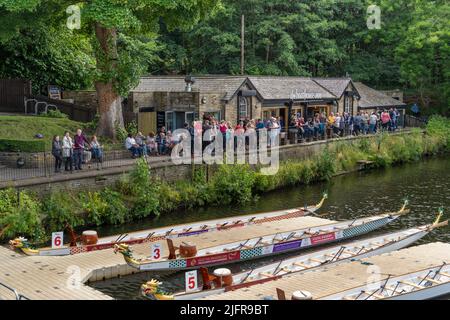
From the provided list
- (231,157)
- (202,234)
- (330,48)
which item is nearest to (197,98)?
(231,157)

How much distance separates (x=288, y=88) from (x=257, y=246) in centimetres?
2037

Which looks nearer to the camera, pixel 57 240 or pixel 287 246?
pixel 57 240

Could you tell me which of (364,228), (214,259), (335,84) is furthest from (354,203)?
(335,84)

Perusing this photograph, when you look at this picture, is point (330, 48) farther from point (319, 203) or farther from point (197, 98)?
point (319, 203)

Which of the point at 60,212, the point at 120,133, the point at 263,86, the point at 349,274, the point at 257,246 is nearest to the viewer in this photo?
the point at 349,274

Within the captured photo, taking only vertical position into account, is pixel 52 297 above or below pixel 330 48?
below

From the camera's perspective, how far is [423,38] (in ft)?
176

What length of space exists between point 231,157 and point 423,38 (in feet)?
95.2

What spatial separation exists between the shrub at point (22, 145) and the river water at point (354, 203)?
4812 mm

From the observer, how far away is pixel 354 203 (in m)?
30.5

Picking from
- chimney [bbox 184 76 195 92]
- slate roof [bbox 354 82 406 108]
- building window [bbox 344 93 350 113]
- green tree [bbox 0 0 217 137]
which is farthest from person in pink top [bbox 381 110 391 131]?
green tree [bbox 0 0 217 137]

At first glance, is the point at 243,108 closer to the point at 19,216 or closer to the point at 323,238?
the point at 323,238

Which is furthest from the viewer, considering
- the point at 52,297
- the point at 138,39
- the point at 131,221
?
the point at 138,39

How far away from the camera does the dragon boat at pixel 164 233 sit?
67.5ft
